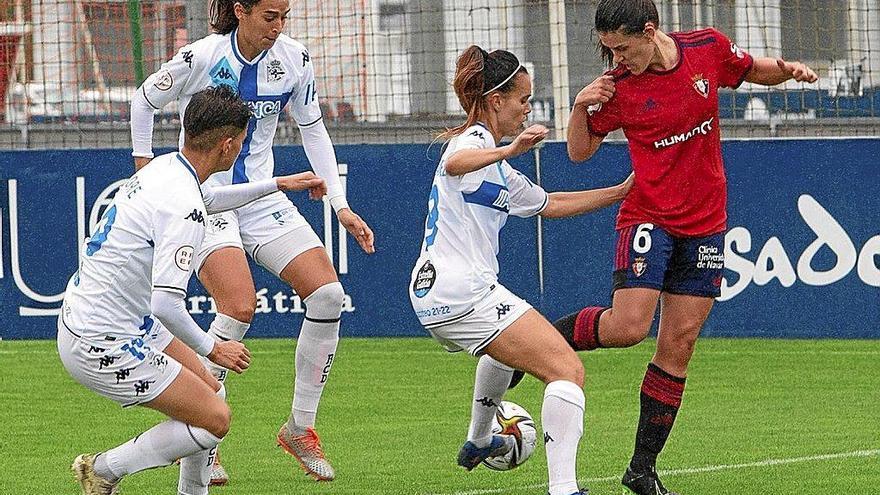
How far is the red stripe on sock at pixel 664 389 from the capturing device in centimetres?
641

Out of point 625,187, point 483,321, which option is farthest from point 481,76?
point 483,321

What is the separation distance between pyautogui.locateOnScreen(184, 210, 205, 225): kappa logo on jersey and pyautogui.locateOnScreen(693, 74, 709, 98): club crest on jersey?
2.15m

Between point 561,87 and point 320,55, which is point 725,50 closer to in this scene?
point 561,87

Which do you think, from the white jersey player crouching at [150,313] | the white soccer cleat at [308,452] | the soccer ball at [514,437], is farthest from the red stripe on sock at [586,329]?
the white jersey player crouching at [150,313]

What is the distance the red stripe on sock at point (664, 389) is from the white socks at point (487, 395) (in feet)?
1.86

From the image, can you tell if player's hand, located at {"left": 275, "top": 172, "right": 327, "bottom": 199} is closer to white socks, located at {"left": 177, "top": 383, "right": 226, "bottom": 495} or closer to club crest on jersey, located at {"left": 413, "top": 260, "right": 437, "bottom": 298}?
club crest on jersey, located at {"left": 413, "top": 260, "right": 437, "bottom": 298}

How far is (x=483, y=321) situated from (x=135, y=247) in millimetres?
1317

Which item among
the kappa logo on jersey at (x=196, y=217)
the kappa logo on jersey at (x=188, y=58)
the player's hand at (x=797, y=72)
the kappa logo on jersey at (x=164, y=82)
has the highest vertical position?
the kappa logo on jersey at (x=188, y=58)

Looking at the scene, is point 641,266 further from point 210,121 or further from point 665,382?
point 210,121

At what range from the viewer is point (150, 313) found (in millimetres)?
5527

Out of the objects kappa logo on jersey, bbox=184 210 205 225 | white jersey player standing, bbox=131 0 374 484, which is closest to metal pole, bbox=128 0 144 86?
white jersey player standing, bbox=131 0 374 484

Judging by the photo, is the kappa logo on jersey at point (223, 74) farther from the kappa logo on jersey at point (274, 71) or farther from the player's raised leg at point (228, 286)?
the player's raised leg at point (228, 286)

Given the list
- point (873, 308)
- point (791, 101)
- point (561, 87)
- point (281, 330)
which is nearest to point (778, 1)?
point (791, 101)

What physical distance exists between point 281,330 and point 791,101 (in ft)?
13.7
